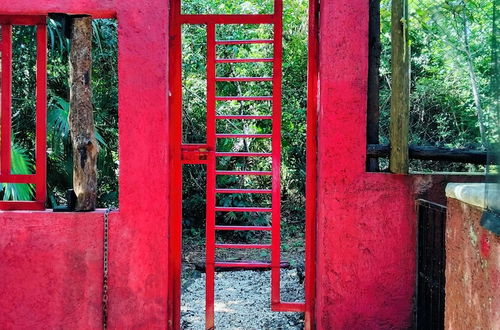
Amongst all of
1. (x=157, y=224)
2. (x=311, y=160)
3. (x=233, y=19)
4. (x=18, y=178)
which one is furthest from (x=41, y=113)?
(x=311, y=160)

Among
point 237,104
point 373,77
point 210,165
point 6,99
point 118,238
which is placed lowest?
point 118,238

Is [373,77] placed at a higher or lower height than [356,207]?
higher

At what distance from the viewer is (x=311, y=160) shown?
4.13 metres

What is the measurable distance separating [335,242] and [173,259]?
1.28 m

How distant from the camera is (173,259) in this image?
416 cm

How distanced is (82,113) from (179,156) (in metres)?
0.81

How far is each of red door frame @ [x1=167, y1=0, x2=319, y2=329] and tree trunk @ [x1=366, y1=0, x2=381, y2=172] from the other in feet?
1.36

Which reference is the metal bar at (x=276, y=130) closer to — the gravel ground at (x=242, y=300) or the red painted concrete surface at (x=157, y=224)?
the red painted concrete surface at (x=157, y=224)

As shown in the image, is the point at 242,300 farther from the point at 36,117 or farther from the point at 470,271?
the point at 470,271

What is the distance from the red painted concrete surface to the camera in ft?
12.9

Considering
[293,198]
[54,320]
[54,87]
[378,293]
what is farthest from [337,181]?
[293,198]

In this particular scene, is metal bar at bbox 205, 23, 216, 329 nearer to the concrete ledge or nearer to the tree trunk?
the tree trunk

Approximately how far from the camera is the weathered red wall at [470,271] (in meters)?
2.20

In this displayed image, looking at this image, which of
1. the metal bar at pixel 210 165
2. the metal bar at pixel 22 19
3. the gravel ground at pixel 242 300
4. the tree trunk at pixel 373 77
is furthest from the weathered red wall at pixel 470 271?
the metal bar at pixel 22 19
